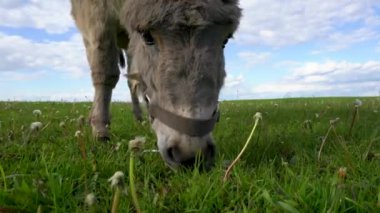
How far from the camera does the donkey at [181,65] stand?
393cm

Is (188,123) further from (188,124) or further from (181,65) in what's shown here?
(181,65)

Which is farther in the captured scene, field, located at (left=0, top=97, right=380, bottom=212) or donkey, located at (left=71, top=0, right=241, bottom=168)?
donkey, located at (left=71, top=0, right=241, bottom=168)

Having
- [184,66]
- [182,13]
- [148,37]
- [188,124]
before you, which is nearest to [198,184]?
[188,124]

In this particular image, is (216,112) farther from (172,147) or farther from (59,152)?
(59,152)

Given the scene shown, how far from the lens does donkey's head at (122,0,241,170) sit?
154 inches

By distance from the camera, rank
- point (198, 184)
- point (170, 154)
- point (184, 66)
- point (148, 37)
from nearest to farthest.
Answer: point (198, 184)
point (170, 154)
point (184, 66)
point (148, 37)

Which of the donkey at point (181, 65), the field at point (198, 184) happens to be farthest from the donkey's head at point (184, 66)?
the field at point (198, 184)

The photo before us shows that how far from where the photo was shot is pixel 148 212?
277 centimetres

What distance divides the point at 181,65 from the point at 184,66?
4 cm

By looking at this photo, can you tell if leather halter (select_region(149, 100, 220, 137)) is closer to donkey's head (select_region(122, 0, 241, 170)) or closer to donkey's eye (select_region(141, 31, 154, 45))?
donkey's head (select_region(122, 0, 241, 170))

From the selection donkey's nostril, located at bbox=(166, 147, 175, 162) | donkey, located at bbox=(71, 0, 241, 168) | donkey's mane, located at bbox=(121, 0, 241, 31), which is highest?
donkey's mane, located at bbox=(121, 0, 241, 31)

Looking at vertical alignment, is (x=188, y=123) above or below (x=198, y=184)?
above

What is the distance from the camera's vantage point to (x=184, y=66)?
4145mm

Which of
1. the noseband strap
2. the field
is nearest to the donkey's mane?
the noseband strap
